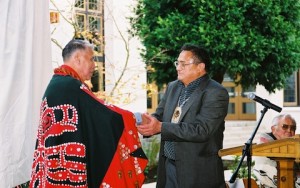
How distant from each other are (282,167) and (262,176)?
1400 millimetres

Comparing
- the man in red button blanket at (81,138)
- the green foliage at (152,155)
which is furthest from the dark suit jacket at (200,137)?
the green foliage at (152,155)

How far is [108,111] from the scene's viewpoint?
324 centimetres

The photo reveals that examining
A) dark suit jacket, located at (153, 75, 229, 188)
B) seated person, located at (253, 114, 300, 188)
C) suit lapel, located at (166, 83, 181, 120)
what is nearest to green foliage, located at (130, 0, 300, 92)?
seated person, located at (253, 114, 300, 188)

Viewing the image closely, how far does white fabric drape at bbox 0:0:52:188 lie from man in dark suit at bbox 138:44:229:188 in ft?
2.64

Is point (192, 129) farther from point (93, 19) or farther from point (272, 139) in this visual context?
point (93, 19)

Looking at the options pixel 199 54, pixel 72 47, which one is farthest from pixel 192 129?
pixel 72 47

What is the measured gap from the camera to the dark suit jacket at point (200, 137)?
3555 mm

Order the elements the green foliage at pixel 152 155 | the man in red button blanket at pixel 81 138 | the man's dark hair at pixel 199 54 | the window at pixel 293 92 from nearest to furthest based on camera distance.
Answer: the man in red button blanket at pixel 81 138, the man's dark hair at pixel 199 54, the green foliage at pixel 152 155, the window at pixel 293 92

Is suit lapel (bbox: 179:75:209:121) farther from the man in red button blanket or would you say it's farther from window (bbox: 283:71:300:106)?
window (bbox: 283:71:300:106)

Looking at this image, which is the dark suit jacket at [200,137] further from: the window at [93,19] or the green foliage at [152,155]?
the window at [93,19]

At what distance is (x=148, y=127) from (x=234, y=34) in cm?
401

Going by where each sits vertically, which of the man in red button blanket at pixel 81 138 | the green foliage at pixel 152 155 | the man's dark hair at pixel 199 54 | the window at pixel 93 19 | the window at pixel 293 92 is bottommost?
the green foliage at pixel 152 155

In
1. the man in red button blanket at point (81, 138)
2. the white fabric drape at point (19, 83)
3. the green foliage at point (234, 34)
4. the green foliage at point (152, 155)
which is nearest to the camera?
the white fabric drape at point (19, 83)

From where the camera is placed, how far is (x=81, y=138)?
10.2 feet
